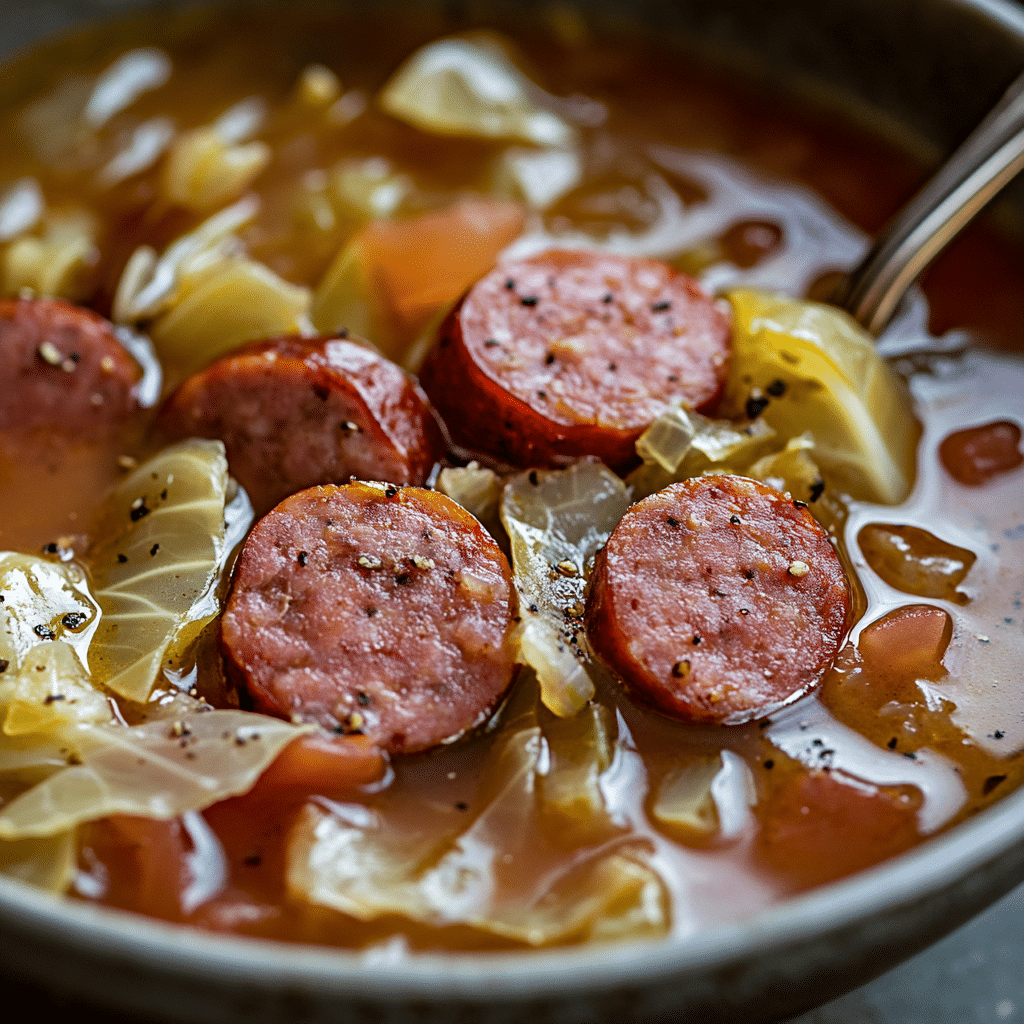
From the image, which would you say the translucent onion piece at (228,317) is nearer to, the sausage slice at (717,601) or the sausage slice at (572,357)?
the sausage slice at (572,357)

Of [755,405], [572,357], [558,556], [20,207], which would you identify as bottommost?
[20,207]

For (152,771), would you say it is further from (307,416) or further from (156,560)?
(307,416)

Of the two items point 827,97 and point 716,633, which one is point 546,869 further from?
point 827,97

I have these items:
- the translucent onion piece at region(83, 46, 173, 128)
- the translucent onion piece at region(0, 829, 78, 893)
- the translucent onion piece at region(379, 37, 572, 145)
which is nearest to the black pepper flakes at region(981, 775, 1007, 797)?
the translucent onion piece at region(0, 829, 78, 893)

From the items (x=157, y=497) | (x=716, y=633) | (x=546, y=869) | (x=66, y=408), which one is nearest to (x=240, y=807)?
(x=546, y=869)

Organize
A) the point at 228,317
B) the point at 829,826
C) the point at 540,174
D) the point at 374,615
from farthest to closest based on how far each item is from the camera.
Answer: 1. the point at 540,174
2. the point at 228,317
3. the point at 374,615
4. the point at 829,826

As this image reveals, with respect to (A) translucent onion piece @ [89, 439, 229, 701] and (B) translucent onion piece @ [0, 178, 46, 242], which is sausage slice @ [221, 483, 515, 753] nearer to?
(A) translucent onion piece @ [89, 439, 229, 701]

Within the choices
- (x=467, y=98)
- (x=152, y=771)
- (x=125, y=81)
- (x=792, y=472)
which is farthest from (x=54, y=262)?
(x=792, y=472)

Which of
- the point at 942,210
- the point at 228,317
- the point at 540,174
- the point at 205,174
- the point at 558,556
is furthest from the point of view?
the point at 540,174

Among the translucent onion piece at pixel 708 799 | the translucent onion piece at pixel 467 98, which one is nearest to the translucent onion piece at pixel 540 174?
the translucent onion piece at pixel 467 98
